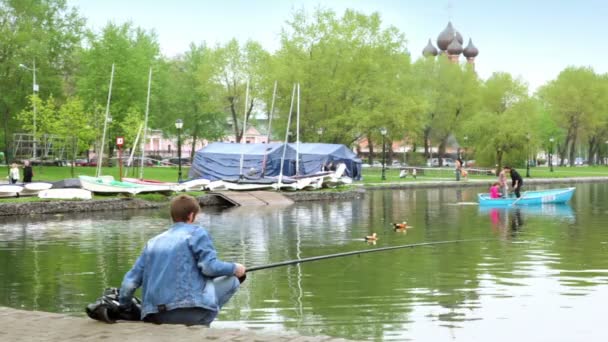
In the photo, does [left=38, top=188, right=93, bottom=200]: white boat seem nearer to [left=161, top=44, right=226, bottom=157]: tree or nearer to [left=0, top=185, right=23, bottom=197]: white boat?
[left=0, top=185, right=23, bottom=197]: white boat

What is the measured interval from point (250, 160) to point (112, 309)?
4265cm

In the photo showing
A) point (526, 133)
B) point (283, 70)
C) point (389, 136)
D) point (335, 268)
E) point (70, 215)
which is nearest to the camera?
point (335, 268)

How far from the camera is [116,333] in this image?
23.0 ft

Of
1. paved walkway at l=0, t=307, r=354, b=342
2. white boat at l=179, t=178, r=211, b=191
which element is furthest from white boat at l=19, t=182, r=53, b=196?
paved walkway at l=0, t=307, r=354, b=342

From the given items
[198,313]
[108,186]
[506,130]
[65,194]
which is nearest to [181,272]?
[198,313]

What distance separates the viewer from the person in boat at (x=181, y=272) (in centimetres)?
679

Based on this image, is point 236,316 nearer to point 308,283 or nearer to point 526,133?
point 308,283

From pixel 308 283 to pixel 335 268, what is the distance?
1933 millimetres

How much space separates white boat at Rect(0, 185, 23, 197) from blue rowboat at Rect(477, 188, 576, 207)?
19424 millimetres

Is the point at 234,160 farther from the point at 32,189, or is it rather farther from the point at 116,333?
the point at 116,333

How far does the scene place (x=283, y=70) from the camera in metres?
63.2

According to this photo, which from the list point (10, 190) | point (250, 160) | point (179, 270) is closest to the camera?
point (179, 270)

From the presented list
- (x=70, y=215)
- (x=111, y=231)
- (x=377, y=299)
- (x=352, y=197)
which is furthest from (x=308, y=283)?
(x=352, y=197)

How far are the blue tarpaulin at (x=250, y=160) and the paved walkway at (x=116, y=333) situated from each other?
39.0 meters
